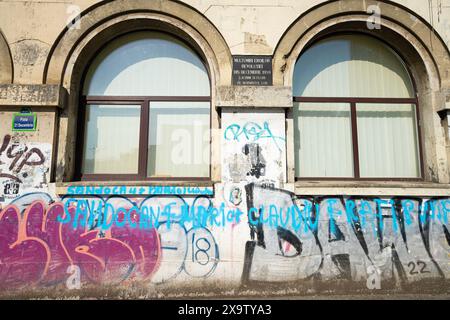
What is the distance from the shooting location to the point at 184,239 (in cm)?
530

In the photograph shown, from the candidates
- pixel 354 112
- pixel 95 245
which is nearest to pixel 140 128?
pixel 95 245

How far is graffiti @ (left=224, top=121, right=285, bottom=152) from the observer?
5.54 m

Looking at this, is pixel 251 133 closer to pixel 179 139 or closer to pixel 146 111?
pixel 179 139

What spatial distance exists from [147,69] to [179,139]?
1523 mm

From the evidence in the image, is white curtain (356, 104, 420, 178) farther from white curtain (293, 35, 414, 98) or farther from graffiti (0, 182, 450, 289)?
graffiti (0, 182, 450, 289)

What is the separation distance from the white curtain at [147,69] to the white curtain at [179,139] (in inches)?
12.6

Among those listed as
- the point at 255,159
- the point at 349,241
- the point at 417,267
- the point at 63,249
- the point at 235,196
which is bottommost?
the point at 417,267

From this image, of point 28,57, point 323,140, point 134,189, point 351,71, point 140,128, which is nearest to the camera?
point 134,189

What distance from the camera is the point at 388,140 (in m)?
6.26

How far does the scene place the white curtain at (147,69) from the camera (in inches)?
244

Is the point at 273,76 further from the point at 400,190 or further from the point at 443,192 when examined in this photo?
the point at 443,192

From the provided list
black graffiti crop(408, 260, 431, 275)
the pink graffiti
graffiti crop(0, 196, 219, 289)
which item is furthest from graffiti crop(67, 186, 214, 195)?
black graffiti crop(408, 260, 431, 275)

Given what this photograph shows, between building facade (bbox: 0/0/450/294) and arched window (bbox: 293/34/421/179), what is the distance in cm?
3
